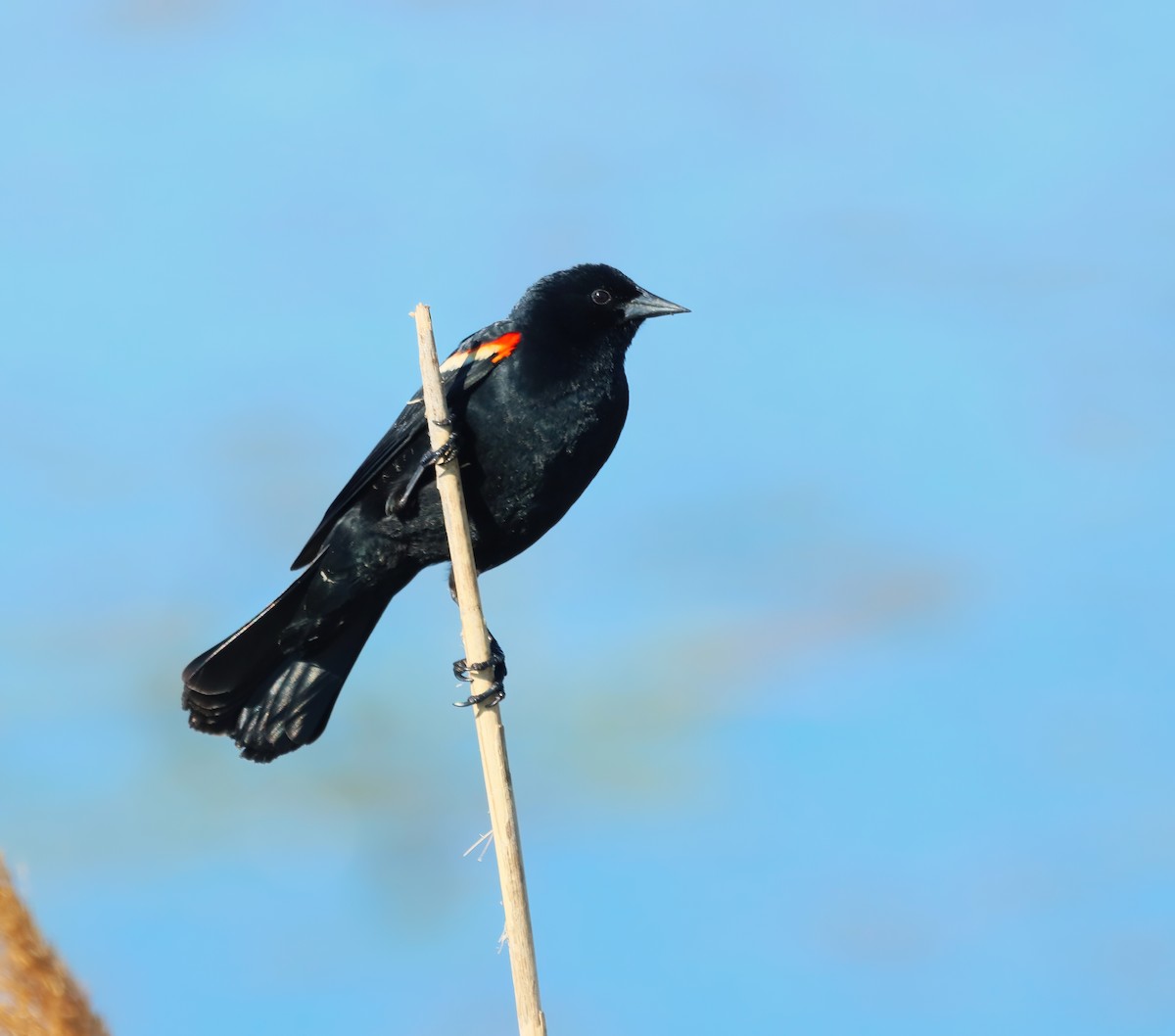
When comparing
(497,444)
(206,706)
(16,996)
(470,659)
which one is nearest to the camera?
(16,996)

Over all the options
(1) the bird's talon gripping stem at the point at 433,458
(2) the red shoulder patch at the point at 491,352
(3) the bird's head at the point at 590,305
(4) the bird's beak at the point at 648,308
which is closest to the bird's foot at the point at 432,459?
(1) the bird's talon gripping stem at the point at 433,458

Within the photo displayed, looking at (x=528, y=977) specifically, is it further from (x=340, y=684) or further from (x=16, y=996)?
(x=340, y=684)

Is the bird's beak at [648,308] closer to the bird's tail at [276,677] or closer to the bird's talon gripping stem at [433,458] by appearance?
the bird's talon gripping stem at [433,458]

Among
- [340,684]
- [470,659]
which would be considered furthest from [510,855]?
[340,684]

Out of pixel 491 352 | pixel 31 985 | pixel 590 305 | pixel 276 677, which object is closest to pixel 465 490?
pixel 491 352

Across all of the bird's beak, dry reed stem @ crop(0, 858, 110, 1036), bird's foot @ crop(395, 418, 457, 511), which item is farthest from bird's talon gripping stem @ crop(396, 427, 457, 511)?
dry reed stem @ crop(0, 858, 110, 1036)

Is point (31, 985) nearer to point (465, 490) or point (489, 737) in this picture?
point (489, 737)
